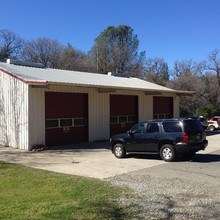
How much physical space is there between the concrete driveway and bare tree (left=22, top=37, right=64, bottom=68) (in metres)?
43.6

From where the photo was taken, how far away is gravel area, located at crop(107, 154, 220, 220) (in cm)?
787

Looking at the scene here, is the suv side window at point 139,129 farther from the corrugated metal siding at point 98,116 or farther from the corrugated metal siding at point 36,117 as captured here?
the corrugated metal siding at point 98,116

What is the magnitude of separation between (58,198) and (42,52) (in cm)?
5569

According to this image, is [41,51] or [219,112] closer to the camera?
[219,112]

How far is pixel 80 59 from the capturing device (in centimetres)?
6544

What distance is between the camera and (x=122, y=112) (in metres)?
27.5

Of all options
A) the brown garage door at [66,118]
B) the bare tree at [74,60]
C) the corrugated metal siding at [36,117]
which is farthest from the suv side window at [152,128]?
the bare tree at [74,60]

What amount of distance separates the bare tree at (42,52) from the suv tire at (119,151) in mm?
46254

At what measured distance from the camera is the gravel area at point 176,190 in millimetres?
7867

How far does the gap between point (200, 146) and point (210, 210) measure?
7.87m

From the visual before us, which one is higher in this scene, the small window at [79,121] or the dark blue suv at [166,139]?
the small window at [79,121]

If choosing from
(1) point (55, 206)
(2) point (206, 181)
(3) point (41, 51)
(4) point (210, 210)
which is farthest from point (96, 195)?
(3) point (41, 51)

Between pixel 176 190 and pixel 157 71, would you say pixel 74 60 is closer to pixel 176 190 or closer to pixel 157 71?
pixel 157 71

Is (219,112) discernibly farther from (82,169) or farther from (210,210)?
(210,210)
